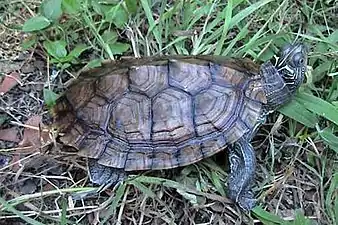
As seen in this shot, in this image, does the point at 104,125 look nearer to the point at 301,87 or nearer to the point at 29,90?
the point at 29,90

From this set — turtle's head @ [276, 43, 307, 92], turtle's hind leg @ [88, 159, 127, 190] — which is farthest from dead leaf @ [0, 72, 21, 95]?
turtle's head @ [276, 43, 307, 92]

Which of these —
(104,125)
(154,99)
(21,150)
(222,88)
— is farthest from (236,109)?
(21,150)

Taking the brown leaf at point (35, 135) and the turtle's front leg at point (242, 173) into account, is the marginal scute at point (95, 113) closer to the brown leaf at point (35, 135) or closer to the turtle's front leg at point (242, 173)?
the brown leaf at point (35, 135)

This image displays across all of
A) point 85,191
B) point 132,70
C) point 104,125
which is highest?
point 132,70

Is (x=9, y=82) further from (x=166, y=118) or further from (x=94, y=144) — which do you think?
(x=166, y=118)

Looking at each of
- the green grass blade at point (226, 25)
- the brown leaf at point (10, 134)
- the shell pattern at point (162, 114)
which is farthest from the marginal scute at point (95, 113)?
the green grass blade at point (226, 25)

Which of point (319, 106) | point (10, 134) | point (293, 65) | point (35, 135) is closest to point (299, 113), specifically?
point (319, 106)

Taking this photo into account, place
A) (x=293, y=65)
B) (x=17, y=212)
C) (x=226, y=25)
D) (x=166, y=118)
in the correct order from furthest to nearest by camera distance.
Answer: (x=226, y=25), (x=293, y=65), (x=166, y=118), (x=17, y=212)
